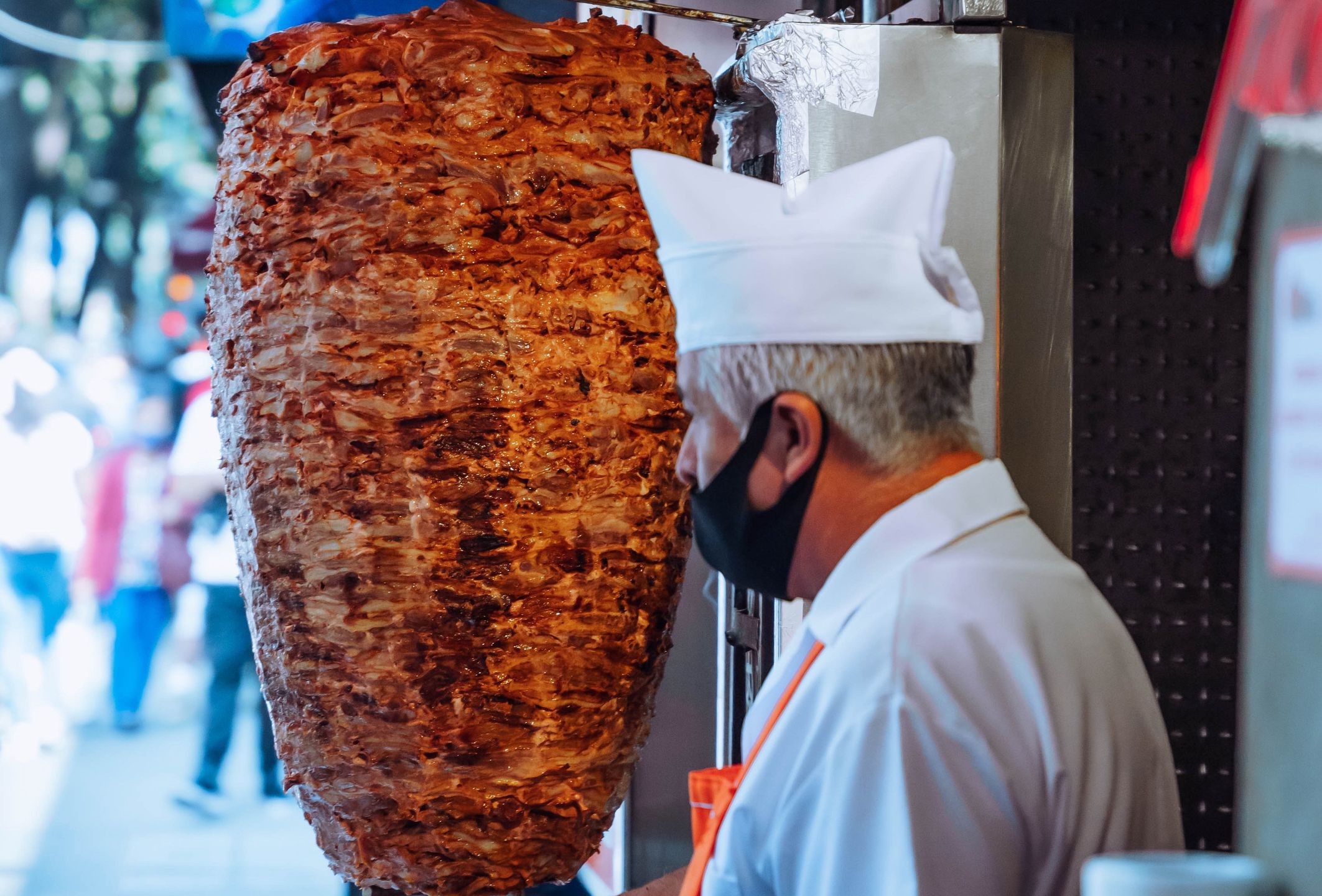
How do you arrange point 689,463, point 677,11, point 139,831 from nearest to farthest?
point 689,463, point 677,11, point 139,831

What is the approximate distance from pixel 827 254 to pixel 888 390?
147mm

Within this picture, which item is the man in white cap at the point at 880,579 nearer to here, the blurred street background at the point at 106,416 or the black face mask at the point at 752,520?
the black face mask at the point at 752,520

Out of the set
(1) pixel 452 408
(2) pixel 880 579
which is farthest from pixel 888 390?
(1) pixel 452 408

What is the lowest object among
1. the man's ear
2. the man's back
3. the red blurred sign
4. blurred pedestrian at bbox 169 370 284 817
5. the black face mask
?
blurred pedestrian at bbox 169 370 284 817

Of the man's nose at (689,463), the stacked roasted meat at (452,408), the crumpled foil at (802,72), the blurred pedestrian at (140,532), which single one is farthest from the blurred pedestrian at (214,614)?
the man's nose at (689,463)

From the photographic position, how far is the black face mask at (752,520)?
1.14 m

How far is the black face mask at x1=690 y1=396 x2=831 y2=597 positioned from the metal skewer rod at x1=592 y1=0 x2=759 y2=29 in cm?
78

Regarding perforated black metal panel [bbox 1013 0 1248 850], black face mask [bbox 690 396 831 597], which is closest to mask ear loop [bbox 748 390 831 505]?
black face mask [bbox 690 396 831 597]

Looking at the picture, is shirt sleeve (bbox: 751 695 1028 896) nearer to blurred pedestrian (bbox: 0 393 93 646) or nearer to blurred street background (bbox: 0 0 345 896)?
blurred street background (bbox: 0 0 345 896)

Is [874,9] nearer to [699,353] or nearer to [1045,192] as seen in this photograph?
[1045,192]

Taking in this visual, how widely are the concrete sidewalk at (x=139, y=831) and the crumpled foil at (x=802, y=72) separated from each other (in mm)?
3222

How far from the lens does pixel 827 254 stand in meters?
1.11

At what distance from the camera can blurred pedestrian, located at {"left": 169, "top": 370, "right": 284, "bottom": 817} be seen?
442 cm

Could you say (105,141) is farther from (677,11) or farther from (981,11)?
(981,11)
